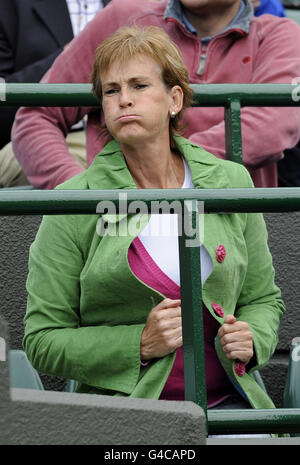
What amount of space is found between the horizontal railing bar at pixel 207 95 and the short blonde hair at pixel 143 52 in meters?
0.23

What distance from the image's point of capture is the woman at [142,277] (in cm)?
255

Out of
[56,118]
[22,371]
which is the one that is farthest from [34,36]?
[22,371]

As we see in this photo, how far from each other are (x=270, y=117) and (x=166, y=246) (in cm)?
107

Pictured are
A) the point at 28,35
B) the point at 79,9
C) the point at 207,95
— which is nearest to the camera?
the point at 207,95

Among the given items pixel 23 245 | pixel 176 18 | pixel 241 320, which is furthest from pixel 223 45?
pixel 241 320

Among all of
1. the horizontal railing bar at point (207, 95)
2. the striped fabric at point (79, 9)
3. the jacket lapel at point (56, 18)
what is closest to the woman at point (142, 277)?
the horizontal railing bar at point (207, 95)

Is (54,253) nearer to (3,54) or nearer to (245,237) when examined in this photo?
(245,237)

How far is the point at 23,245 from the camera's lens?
3406 mm

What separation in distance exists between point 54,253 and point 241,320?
0.54m

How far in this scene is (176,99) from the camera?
2.87 m

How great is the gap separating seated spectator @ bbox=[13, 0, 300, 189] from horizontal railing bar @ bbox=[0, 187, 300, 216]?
4.27 ft

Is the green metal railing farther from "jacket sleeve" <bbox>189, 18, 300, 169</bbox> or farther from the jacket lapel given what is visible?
the jacket lapel

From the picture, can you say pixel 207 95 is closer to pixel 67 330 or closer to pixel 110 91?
pixel 110 91

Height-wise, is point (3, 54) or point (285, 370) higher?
point (3, 54)
